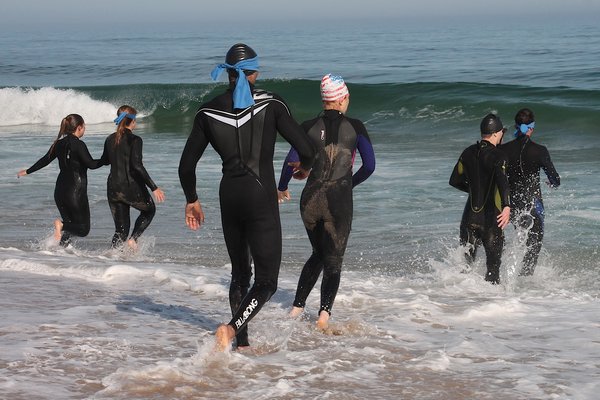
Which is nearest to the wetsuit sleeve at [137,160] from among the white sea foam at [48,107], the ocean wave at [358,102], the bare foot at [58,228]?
the bare foot at [58,228]

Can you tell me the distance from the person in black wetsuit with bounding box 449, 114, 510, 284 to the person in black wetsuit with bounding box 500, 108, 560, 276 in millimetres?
503

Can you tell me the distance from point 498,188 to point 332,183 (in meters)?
2.18

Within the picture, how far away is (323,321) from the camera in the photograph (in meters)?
6.48

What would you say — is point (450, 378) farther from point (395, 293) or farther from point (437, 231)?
point (437, 231)

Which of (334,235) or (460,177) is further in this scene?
(460,177)

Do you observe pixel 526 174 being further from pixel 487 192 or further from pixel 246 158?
pixel 246 158

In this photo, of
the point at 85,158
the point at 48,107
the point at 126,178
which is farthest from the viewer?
the point at 48,107

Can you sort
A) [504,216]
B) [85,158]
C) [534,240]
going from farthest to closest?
[85,158] → [534,240] → [504,216]

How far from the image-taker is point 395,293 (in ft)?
26.3

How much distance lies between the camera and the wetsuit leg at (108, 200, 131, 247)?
10.0 meters

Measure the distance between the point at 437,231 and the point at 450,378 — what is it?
6.08 meters

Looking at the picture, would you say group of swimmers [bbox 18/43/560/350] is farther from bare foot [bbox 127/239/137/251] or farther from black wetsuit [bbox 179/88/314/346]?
bare foot [bbox 127/239/137/251]

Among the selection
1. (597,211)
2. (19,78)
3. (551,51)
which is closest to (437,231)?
(597,211)

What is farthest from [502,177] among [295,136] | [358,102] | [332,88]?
[358,102]
